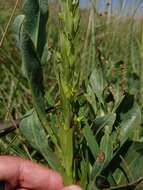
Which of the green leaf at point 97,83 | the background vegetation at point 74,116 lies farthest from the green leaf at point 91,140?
the green leaf at point 97,83

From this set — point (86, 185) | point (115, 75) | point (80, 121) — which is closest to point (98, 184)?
point (86, 185)

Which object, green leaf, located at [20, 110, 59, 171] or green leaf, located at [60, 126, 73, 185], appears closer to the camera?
green leaf, located at [60, 126, 73, 185]

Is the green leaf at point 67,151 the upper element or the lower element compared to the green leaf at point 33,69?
lower

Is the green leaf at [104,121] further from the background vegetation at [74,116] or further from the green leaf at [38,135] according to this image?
the green leaf at [38,135]

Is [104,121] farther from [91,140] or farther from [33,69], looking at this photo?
[33,69]

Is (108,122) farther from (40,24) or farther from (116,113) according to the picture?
(40,24)

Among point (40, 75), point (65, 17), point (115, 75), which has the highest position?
point (65, 17)

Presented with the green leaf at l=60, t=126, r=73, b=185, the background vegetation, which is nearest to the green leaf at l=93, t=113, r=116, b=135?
the background vegetation

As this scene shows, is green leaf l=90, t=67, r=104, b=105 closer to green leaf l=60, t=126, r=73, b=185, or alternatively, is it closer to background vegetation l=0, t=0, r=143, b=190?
background vegetation l=0, t=0, r=143, b=190
